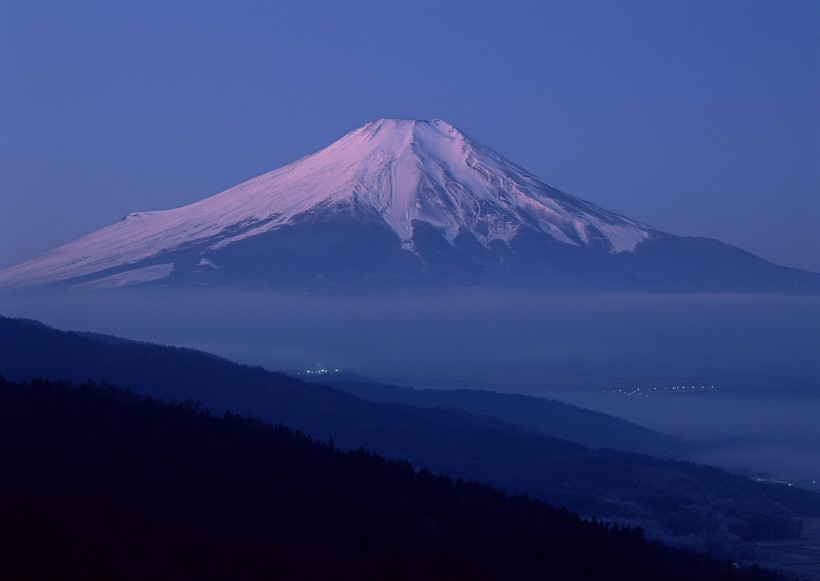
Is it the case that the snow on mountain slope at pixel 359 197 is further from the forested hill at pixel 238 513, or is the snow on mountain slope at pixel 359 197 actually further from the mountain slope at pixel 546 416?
the forested hill at pixel 238 513

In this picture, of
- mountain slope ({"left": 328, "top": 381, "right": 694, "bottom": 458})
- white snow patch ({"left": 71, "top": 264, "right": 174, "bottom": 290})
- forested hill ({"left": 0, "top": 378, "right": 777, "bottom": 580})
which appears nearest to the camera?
forested hill ({"left": 0, "top": 378, "right": 777, "bottom": 580})

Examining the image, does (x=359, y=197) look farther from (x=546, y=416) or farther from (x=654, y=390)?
(x=546, y=416)

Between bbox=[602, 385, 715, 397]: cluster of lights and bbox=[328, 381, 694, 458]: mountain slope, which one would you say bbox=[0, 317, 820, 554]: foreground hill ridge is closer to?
bbox=[328, 381, 694, 458]: mountain slope

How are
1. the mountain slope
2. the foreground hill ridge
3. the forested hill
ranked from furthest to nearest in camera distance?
the mountain slope, the foreground hill ridge, the forested hill

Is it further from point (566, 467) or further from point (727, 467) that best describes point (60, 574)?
point (727, 467)

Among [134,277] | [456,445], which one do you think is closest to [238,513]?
[456,445]

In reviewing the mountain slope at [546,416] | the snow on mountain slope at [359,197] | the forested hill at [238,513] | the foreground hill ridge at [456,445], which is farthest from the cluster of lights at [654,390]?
the forested hill at [238,513]

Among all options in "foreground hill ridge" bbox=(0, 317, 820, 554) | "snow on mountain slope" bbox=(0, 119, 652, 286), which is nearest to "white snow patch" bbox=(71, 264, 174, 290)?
"snow on mountain slope" bbox=(0, 119, 652, 286)

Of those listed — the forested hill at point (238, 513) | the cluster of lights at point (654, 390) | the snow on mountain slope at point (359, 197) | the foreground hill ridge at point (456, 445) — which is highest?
the snow on mountain slope at point (359, 197)

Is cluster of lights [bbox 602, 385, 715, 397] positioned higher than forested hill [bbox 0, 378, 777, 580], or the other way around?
cluster of lights [bbox 602, 385, 715, 397]
